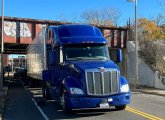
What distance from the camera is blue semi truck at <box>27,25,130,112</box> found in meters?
14.7

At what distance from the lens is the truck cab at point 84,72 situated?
14.7 metres

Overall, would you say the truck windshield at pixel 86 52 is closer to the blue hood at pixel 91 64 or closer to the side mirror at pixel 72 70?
the blue hood at pixel 91 64

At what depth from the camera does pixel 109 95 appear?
14758 mm

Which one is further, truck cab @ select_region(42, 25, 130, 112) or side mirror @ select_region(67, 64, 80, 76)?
side mirror @ select_region(67, 64, 80, 76)

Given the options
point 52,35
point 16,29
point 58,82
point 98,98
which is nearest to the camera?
point 98,98

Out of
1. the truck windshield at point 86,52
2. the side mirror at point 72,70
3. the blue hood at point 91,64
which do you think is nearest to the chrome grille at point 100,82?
the blue hood at point 91,64

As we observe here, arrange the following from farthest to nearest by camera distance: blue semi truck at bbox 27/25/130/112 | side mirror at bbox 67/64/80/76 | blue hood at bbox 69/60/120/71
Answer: side mirror at bbox 67/64/80/76
blue hood at bbox 69/60/120/71
blue semi truck at bbox 27/25/130/112

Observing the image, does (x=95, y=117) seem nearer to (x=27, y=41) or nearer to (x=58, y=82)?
Answer: (x=58, y=82)

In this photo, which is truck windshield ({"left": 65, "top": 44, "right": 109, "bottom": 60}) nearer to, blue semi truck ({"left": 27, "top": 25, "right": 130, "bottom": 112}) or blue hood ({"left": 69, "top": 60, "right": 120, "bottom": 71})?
blue semi truck ({"left": 27, "top": 25, "right": 130, "bottom": 112})

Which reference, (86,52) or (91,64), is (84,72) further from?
(86,52)

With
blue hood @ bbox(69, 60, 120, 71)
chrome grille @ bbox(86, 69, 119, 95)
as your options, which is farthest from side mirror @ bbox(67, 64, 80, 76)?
chrome grille @ bbox(86, 69, 119, 95)

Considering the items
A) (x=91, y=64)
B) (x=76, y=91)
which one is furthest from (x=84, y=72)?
(x=76, y=91)

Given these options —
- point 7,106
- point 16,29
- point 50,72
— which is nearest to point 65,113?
point 50,72

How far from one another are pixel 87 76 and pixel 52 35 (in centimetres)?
456
